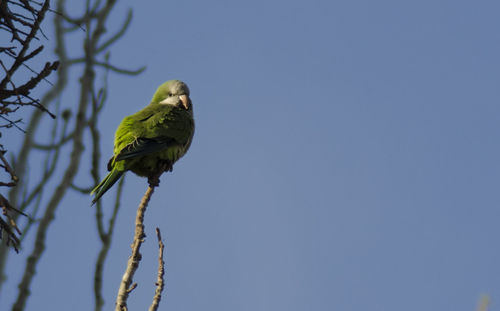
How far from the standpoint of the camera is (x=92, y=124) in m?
4.26

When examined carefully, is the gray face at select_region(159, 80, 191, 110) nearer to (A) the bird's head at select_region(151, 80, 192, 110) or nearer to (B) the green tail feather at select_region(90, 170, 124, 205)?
(A) the bird's head at select_region(151, 80, 192, 110)

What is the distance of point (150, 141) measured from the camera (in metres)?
5.95

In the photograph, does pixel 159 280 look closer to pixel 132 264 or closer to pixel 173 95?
pixel 132 264

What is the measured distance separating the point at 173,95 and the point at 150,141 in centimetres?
160

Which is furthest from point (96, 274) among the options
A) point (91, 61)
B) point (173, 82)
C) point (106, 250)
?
point (173, 82)

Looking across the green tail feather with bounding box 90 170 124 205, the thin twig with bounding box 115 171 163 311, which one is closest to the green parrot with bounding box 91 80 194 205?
the green tail feather with bounding box 90 170 124 205

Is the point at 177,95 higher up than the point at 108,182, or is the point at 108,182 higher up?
the point at 177,95

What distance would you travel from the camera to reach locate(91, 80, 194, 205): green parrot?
5672mm

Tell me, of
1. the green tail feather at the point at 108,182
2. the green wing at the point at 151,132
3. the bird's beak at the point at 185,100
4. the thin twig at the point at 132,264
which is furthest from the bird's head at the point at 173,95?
the thin twig at the point at 132,264

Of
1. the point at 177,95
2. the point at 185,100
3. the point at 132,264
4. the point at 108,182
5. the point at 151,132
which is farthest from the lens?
the point at 177,95

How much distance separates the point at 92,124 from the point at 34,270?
131 cm

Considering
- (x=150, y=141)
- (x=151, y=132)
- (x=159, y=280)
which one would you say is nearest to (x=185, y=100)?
(x=151, y=132)

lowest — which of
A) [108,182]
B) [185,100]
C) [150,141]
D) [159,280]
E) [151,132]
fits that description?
[159,280]

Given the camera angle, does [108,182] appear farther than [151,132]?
No
